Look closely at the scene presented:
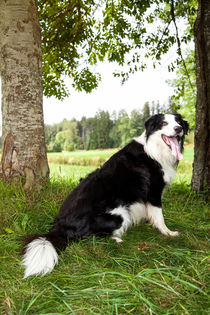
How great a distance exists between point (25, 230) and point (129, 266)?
143cm

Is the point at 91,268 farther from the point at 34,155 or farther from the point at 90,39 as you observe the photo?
the point at 90,39

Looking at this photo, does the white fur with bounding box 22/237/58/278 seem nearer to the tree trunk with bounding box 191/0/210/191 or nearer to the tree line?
the tree trunk with bounding box 191/0/210/191

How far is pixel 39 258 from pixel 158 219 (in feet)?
5.01

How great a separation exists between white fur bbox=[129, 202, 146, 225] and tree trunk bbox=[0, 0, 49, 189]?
1.69m

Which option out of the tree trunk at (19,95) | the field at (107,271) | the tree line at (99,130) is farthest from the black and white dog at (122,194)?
the tree line at (99,130)

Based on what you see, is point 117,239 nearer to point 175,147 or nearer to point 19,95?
point 175,147

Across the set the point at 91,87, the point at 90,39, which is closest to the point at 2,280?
the point at 91,87

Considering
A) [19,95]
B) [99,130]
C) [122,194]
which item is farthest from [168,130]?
[99,130]

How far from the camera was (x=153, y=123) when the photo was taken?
3154mm

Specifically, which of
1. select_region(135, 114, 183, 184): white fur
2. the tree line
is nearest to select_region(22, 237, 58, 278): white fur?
select_region(135, 114, 183, 184): white fur

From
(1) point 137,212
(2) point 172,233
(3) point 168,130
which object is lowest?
(2) point 172,233

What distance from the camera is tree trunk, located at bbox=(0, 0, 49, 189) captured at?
3.96 meters

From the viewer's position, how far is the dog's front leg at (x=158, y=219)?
3102 millimetres

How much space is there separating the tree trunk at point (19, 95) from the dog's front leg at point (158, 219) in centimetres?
183
